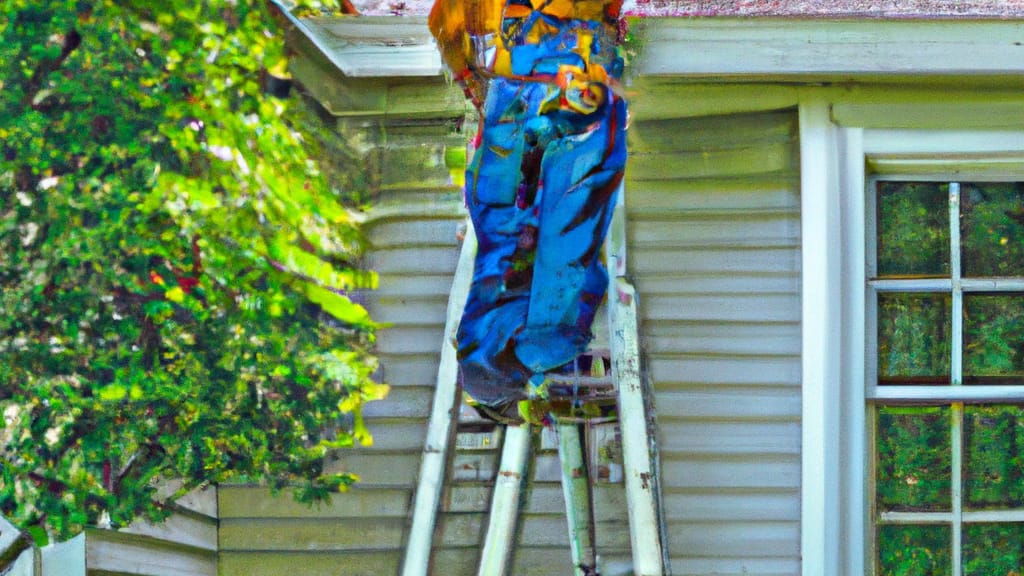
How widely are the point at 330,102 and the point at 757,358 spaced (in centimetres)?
115

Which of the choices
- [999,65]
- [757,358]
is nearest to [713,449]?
[757,358]

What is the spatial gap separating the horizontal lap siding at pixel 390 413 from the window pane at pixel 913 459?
1.08 m

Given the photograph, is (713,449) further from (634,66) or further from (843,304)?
(634,66)

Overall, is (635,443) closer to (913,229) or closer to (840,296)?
(840,296)

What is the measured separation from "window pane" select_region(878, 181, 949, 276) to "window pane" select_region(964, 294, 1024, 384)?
12 cm

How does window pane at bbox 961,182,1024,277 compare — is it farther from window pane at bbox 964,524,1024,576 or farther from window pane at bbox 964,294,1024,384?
window pane at bbox 964,524,1024,576

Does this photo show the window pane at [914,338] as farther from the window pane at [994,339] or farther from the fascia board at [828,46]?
the fascia board at [828,46]

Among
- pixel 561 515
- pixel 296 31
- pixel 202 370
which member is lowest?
pixel 561 515

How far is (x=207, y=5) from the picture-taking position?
2402 mm

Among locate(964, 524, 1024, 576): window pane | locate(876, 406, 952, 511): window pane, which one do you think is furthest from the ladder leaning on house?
locate(964, 524, 1024, 576): window pane

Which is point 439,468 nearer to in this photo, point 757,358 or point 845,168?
point 757,358

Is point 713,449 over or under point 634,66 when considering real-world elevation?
under

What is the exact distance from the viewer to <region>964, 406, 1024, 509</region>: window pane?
2.44 meters

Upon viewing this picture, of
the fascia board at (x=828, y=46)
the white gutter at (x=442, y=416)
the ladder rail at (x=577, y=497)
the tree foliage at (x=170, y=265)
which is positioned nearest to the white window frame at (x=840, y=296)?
the fascia board at (x=828, y=46)
